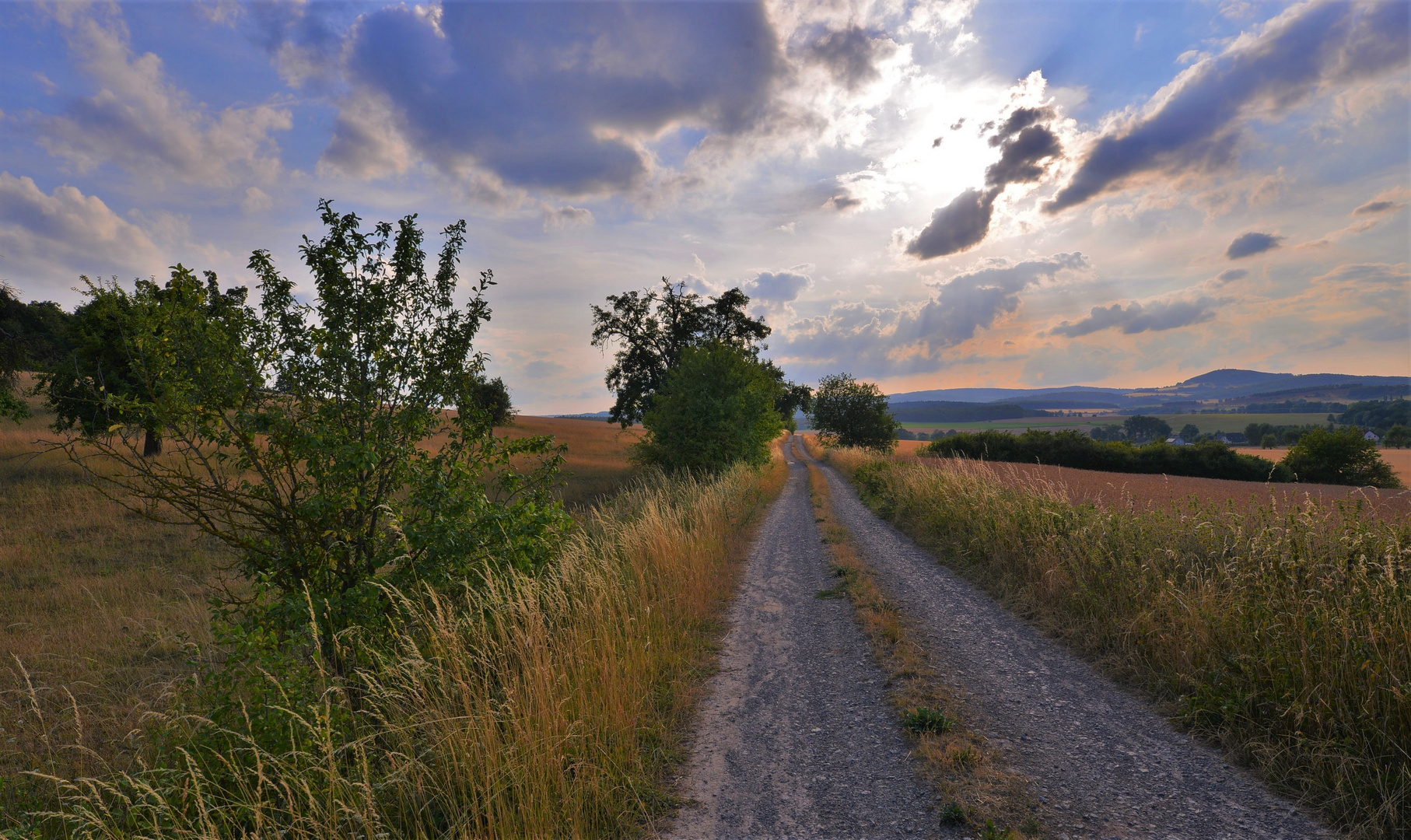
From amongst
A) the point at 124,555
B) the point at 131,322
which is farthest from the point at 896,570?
the point at 124,555

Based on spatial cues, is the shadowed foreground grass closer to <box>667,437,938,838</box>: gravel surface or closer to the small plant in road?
<box>667,437,938,838</box>: gravel surface

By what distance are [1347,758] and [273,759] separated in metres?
6.86

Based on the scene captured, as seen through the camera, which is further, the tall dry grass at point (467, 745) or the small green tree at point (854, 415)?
the small green tree at point (854, 415)

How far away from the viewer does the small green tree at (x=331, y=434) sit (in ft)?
12.8

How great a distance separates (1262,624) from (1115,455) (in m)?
52.1

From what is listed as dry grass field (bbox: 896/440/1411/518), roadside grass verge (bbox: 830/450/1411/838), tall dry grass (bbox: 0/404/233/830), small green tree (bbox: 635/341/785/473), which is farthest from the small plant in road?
small green tree (bbox: 635/341/785/473)

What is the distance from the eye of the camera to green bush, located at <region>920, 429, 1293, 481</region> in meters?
40.5

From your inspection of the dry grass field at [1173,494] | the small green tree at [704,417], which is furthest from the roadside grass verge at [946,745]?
the small green tree at [704,417]

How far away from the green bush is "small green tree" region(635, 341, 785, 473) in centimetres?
1642

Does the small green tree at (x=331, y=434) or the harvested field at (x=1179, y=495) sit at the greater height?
the small green tree at (x=331, y=434)

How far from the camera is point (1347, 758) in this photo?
3.66 metres

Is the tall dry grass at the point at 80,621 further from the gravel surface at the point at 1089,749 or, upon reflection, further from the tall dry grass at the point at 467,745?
the gravel surface at the point at 1089,749

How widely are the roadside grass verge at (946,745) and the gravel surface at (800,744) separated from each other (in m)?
0.15

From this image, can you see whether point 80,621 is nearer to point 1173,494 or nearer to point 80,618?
point 80,618
